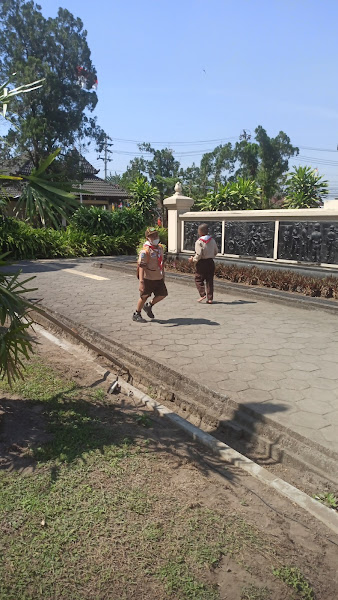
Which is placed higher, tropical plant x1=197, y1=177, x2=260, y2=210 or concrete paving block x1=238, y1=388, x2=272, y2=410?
tropical plant x1=197, y1=177, x2=260, y2=210

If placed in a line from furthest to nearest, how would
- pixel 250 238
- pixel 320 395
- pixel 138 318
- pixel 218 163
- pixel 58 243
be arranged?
pixel 218 163 < pixel 58 243 < pixel 250 238 < pixel 138 318 < pixel 320 395

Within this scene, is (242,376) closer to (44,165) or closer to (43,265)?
(44,165)

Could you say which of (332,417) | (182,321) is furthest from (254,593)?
(182,321)

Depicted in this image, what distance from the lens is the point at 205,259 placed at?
7.74 meters

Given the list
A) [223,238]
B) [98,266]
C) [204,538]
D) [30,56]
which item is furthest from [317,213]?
[30,56]

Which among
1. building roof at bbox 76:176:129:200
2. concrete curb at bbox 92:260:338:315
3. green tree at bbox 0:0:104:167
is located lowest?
concrete curb at bbox 92:260:338:315

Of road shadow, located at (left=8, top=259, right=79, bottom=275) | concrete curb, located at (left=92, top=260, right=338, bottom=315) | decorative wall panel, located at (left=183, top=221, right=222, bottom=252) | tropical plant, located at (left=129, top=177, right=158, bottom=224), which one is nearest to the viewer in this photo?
concrete curb, located at (left=92, top=260, right=338, bottom=315)

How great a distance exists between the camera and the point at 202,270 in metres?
7.88

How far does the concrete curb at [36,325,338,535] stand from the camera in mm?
2641

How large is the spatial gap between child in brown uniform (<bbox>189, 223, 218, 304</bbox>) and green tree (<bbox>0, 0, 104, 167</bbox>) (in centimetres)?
2114

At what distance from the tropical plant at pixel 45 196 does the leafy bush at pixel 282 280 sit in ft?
21.4

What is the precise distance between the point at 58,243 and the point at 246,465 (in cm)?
1629

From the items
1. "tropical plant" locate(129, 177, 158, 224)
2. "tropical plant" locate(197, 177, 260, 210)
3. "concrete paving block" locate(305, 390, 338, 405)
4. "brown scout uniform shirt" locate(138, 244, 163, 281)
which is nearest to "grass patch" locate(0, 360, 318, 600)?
"concrete paving block" locate(305, 390, 338, 405)

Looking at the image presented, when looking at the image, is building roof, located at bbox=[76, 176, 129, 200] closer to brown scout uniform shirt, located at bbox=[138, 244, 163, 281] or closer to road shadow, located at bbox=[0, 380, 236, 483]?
brown scout uniform shirt, located at bbox=[138, 244, 163, 281]
